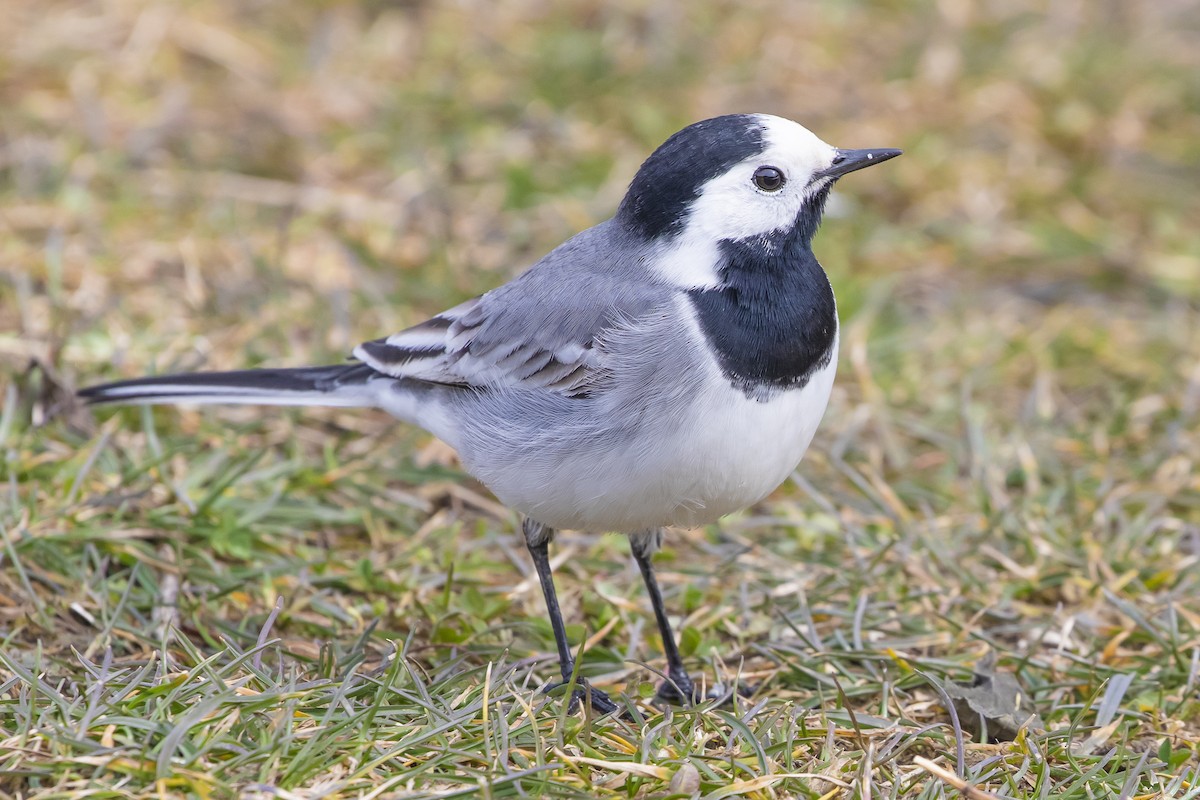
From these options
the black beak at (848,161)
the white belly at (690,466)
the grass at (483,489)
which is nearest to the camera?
the grass at (483,489)

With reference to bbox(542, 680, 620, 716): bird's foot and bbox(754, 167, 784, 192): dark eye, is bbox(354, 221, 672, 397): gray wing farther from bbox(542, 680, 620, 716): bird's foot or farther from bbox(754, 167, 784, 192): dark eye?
bbox(542, 680, 620, 716): bird's foot

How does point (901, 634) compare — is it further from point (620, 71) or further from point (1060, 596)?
point (620, 71)

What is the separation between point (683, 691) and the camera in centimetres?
416

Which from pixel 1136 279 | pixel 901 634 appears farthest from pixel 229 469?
pixel 1136 279

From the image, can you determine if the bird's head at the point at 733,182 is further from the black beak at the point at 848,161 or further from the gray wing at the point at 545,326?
the gray wing at the point at 545,326

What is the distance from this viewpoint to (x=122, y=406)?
5.24m

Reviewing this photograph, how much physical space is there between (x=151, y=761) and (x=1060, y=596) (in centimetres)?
313

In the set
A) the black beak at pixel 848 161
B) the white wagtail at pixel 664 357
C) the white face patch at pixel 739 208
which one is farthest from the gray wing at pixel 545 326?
the black beak at pixel 848 161

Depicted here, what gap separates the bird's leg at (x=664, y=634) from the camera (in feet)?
13.7

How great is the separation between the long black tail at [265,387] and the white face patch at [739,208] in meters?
1.21

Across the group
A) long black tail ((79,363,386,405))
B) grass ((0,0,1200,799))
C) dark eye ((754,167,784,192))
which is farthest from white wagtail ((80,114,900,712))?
grass ((0,0,1200,799))

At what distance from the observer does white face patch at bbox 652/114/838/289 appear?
402 cm

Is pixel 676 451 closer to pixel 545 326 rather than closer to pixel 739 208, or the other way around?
pixel 545 326

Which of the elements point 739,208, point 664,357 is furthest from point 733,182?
point 664,357
